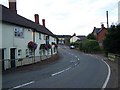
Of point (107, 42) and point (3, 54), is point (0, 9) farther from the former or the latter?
point (107, 42)

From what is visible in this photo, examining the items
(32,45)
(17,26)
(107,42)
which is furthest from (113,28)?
(17,26)

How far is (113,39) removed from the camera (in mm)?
51625

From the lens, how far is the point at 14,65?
106ft

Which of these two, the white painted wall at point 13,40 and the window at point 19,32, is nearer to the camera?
the white painted wall at point 13,40

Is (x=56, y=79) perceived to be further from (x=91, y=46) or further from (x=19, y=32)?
(x=91, y=46)

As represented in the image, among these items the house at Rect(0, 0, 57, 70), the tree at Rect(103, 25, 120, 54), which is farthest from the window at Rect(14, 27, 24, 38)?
the tree at Rect(103, 25, 120, 54)

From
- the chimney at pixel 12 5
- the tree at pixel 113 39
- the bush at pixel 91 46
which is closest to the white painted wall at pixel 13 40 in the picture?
the chimney at pixel 12 5

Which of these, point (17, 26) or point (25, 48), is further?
point (25, 48)

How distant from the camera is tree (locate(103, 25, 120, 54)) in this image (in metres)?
51.5

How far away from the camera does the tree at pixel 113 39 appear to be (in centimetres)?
5147

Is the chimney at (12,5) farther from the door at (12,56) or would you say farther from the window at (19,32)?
the door at (12,56)

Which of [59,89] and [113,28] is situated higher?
[113,28]

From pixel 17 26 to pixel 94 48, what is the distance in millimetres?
45912

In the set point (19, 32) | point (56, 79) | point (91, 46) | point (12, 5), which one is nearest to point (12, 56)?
point (19, 32)
